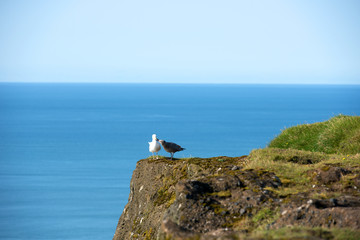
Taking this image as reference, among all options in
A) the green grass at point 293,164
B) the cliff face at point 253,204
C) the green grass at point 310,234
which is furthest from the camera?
the green grass at point 293,164

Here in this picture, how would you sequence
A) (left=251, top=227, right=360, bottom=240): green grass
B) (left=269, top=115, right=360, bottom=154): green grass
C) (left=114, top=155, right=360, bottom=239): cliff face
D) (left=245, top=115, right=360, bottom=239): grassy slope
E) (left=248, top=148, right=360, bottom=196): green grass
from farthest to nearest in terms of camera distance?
(left=269, top=115, right=360, bottom=154): green grass → (left=248, top=148, right=360, bottom=196): green grass → (left=245, top=115, right=360, bottom=239): grassy slope → (left=114, top=155, right=360, bottom=239): cliff face → (left=251, top=227, right=360, bottom=240): green grass

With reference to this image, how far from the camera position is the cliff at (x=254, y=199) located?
10.1 m

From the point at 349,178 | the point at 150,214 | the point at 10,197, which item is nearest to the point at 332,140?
the point at 349,178

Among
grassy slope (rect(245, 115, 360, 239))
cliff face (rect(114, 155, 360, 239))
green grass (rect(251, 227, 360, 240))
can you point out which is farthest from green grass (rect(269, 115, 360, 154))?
green grass (rect(251, 227, 360, 240))

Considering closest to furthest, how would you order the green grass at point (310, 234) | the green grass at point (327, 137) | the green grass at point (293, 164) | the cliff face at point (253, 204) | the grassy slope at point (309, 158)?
the green grass at point (310, 234), the cliff face at point (253, 204), the grassy slope at point (309, 158), the green grass at point (293, 164), the green grass at point (327, 137)

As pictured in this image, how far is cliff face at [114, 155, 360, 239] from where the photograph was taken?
10.0 meters

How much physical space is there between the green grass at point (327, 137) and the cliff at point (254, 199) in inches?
222

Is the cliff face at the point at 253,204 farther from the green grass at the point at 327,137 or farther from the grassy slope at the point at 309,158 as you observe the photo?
the green grass at the point at 327,137

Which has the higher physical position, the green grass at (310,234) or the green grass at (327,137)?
the green grass at (327,137)

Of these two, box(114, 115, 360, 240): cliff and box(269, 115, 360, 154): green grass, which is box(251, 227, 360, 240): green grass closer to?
box(114, 115, 360, 240): cliff

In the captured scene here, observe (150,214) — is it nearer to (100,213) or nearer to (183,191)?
(183,191)

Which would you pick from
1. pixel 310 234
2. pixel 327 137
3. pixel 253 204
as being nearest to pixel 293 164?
pixel 253 204

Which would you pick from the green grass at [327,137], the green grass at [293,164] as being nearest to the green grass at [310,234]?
the green grass at [293,164]

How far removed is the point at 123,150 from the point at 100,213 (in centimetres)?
6867
